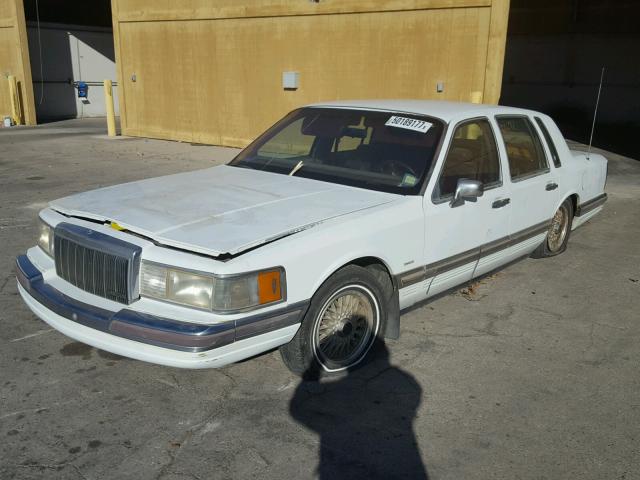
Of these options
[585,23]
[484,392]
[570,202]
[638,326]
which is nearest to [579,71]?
Result: [585,23]

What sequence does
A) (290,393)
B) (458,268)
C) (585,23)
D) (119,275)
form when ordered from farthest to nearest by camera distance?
(585,23) < (458,268) < (290,393) < (119,275)

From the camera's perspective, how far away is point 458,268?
14.6ft

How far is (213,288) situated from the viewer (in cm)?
305

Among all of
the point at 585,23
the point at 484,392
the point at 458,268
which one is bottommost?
the point at 484,392

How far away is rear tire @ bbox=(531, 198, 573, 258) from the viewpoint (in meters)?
6.15

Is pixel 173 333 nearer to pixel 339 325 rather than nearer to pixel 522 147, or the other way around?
pixel 339 325

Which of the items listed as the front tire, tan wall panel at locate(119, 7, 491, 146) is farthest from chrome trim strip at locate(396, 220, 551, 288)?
tan wall panel at locate(119, 7, 491, 146)

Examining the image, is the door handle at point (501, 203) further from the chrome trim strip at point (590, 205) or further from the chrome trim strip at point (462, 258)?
Result: the chrome trim strip at point (590, 205)

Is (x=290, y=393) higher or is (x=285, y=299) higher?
(x=285, y=299)

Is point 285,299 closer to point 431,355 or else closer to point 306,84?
point 431,355

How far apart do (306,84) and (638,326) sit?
9.73 metres

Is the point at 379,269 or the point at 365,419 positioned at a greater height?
the point at 379,269

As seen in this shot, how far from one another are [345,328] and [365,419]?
622mm

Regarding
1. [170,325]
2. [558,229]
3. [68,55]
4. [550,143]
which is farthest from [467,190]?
[68,55]
